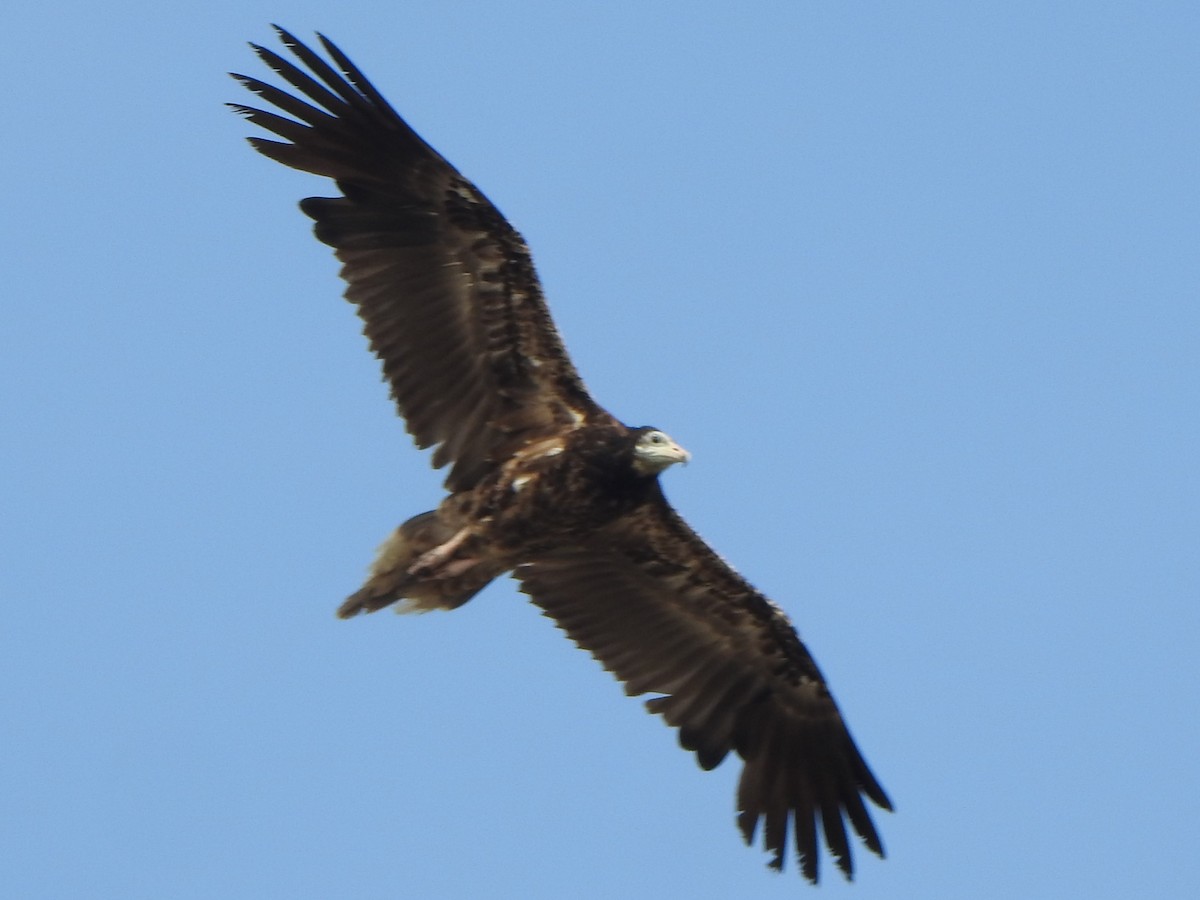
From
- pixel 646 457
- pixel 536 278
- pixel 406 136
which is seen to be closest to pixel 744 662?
pixel 646 457

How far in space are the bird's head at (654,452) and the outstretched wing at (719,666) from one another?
44.6 inches

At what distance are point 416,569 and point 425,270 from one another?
2.46 metres

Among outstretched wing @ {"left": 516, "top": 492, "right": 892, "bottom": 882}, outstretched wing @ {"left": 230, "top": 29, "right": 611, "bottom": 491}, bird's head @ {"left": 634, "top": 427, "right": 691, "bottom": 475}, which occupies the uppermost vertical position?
outstretched wing @ {"left": 230, "top": 29, "right": 611, "bottom": 491}

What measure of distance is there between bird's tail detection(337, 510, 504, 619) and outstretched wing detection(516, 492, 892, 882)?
99cm

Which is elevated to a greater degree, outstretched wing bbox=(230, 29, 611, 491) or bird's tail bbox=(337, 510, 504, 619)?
outstretched wing bbox=(230, 29, 611, 491)

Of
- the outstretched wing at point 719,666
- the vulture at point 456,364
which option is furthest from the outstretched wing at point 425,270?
the outstretched wing at point 719,666

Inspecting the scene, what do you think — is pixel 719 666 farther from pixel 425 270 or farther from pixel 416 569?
pixel 425 270

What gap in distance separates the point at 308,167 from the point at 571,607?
174 inches

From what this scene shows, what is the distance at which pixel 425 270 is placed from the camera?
18688 millimetres

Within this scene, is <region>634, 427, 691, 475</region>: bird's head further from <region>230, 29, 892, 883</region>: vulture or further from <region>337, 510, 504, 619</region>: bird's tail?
<region>337, 510, 504, 619</region>: bird's tail

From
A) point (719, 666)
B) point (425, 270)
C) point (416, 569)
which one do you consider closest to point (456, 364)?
point (425, 270)

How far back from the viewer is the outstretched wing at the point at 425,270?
18562mm

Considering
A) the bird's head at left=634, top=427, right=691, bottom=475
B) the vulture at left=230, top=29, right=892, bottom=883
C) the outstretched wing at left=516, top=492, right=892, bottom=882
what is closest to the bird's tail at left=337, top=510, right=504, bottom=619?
the vulture at left=230, top=29, right=892, bottom=883

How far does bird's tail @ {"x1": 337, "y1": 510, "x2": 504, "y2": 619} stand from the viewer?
18625 millimetres
